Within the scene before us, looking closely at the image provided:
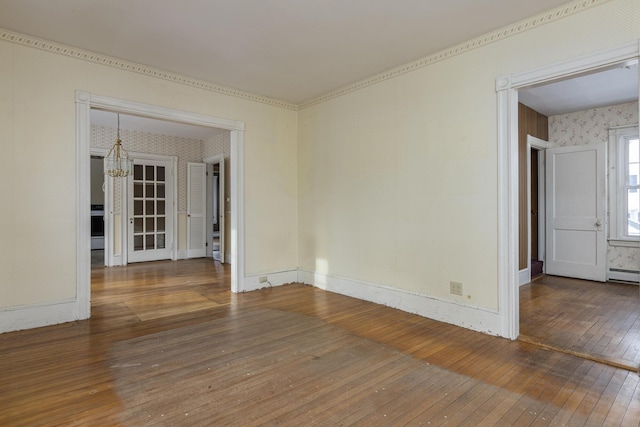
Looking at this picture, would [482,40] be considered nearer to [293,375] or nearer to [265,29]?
[265,29]

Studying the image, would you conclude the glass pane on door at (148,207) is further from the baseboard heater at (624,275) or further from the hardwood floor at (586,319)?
the baseboard heater at (624,275)

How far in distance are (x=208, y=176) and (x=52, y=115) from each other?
5079mm

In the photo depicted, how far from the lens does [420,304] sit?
3.88 metres

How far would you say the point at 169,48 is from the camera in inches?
142

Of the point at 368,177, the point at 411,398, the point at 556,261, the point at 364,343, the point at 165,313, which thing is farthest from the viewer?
the point at 556,261

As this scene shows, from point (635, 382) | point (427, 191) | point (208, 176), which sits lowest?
point (635, 382)

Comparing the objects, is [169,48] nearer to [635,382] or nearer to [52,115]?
[52,115]

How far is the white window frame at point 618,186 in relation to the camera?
562cm

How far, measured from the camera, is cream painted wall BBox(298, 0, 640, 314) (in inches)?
120

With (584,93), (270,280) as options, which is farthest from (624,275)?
(270,280)

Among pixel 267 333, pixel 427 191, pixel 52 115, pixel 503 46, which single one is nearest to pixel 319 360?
pixel 267 333

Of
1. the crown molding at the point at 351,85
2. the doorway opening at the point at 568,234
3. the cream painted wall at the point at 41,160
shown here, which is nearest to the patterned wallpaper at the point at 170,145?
the crown molding at the point at 351,85

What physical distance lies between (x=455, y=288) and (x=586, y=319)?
1511 millimetres

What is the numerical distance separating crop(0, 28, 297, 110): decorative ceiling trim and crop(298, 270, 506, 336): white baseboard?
286 cm
